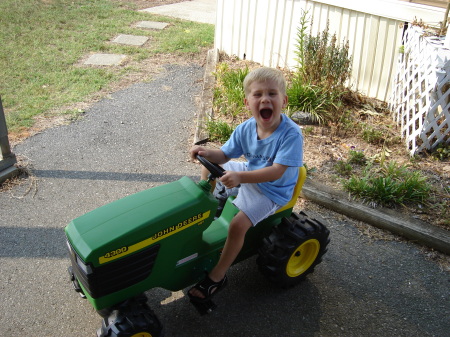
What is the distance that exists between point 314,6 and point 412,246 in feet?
11.7

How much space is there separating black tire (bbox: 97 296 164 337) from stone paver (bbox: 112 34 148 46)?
6118mm

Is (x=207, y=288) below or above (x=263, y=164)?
below

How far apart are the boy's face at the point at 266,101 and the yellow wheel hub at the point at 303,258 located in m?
0.83

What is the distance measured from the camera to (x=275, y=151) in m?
A: 2.76

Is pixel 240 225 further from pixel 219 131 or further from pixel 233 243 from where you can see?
pixel 219 131

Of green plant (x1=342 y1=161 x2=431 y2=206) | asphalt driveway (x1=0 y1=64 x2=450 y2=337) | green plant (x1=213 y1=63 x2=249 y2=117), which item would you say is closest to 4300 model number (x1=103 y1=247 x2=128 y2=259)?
asphalt driveway (x1=0 y1=64 x2=450 y2=337)

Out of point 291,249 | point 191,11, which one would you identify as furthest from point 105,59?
point 291,249

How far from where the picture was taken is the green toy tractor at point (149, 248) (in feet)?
7.65

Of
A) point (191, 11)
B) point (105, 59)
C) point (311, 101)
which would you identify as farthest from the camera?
point (191, 11)

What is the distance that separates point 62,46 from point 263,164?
5737 millimetres

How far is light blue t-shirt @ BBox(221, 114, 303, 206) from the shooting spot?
270 centimetres

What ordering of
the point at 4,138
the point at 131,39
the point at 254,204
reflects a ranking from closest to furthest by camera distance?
the point at 254,204 < the point at 4,138 < the point at 131,39

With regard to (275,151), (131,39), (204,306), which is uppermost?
Answer: (275,151)

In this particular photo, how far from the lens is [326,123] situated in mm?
5082
